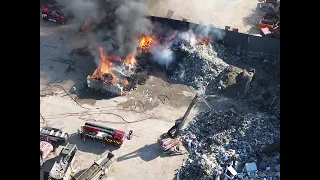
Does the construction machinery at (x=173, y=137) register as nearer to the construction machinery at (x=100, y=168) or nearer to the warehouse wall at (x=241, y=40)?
the construction machinery at (x=100, y=168)

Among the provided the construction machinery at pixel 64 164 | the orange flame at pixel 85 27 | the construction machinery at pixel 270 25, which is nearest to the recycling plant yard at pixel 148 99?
the construction machinery at pixel 64 164

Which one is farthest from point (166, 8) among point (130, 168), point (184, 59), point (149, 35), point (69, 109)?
point (130, 168)

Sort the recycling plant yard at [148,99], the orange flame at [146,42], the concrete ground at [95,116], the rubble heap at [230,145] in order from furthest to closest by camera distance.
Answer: the orange flame at [146,42], the concrete ground at [95,116], the recycling plant yard at [148,99], the rubble heap at [230,145]

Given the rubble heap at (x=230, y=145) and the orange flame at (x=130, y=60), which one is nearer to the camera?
the rubble heap at (x=230, y=145)

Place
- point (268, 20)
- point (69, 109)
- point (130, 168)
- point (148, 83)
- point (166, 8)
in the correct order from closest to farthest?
1. point (130, 168)
2. point (69, 109)
3. point (148, 83)
4. point (268, 20)
5. point (166, 8)

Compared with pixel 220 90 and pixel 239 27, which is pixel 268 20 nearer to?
pixel 239 27

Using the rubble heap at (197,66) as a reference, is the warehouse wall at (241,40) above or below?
above
